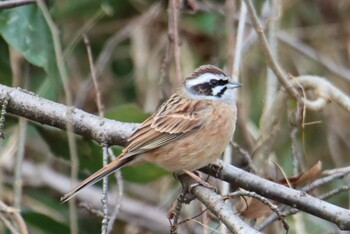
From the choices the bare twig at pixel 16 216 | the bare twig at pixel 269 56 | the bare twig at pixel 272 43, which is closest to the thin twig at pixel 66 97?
the bare twig at pixel 16 216

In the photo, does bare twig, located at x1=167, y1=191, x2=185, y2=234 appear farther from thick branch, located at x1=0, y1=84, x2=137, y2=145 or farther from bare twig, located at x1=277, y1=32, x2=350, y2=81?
bare twig, located at x1=277, y1=32, x2=350, y2=81

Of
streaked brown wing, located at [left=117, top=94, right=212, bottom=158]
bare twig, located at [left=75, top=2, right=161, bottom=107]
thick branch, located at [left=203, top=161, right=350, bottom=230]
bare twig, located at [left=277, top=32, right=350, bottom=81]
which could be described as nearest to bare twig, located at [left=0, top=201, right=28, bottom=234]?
streaked brown wing, located at [left=117, top=94, right=212, bottom=158]

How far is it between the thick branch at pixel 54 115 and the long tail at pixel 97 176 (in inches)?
4.4

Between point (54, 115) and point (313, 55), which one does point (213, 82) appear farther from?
point (313, 55)

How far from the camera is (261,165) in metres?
3.71

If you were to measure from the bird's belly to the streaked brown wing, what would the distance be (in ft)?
0.11

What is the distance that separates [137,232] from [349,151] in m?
1.57

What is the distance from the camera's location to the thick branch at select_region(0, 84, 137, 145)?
9.86ft

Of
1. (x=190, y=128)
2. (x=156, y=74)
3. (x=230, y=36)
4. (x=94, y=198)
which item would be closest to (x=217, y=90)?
(x=190, y=128)

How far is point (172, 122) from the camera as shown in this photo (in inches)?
140

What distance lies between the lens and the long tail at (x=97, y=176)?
2957 mm

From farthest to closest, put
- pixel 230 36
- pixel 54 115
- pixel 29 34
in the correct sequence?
1. pixel 230 36
2. pixel 29 34
3. pixel 54 115

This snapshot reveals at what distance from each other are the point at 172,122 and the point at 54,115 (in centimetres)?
70

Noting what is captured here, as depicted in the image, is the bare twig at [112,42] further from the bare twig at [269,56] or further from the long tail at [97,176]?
the long tail at [97,176]
